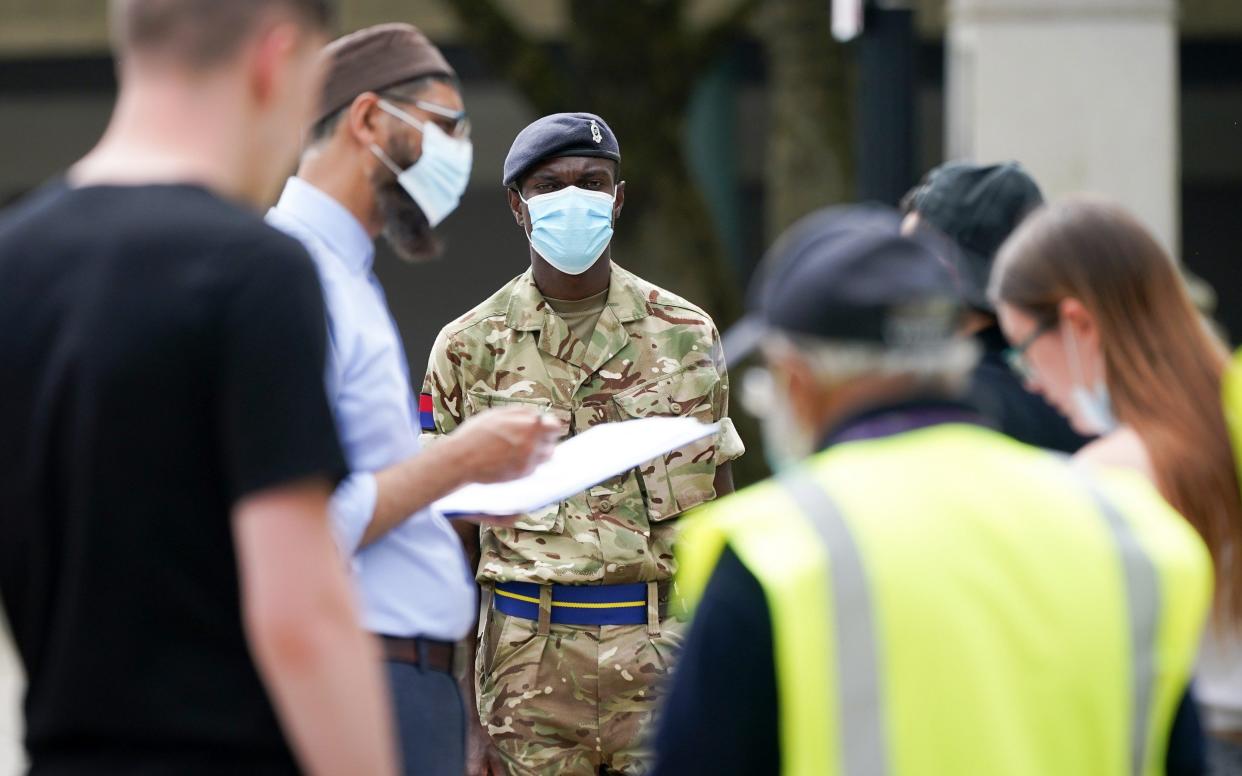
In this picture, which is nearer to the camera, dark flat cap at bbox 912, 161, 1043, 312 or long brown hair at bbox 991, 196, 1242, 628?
long brown hair at bbox 991, 196, 1242, 628

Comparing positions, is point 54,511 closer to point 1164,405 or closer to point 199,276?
point 199,276

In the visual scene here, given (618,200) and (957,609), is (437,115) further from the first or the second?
(957,609)

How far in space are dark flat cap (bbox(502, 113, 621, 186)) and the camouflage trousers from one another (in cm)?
111

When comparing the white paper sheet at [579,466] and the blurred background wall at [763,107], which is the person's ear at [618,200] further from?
the blurred background wall at [763,107]

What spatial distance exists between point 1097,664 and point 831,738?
0.31 meters

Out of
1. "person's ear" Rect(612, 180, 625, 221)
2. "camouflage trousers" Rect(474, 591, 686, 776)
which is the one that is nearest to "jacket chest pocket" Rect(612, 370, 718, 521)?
"camouflage trousers" Rect(474, 591, 686, 776)

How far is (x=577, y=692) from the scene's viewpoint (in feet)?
13.0

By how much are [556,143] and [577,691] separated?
1.32 metres

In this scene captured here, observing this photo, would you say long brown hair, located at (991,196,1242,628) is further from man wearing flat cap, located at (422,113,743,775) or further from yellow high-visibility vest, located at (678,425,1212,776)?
man wearing flat cap, located at (422,113,743,775)

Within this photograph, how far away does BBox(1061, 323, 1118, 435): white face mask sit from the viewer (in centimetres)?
265

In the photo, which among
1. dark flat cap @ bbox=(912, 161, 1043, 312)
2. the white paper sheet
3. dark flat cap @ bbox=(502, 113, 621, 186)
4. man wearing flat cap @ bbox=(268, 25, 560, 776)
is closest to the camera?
man wearing flat cap @ bbox=(268, 25, 560, 776)

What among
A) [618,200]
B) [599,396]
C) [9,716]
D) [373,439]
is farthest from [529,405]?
[9,716]

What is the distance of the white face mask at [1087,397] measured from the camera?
2646 mm

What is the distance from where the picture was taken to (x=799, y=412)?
77.4 inches
